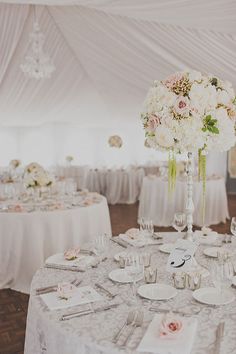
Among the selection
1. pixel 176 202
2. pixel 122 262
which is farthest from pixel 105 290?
pixel 176 202

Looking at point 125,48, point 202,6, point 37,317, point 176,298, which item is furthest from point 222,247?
point 125,48

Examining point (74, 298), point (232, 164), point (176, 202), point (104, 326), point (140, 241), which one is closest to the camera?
point (104, 326)

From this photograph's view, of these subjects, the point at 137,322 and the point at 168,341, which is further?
the point at 137,322

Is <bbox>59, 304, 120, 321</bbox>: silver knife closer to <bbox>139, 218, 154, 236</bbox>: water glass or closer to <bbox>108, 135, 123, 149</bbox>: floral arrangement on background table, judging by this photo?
<bbox>139, 218, 154, 236</bbox>: water glass

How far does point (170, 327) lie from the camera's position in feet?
5.15

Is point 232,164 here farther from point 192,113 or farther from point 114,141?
point 192,113

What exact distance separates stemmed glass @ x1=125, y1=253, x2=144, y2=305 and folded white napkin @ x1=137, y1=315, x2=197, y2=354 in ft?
1.01

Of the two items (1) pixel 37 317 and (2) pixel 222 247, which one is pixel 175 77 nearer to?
(2) pixel 222 247

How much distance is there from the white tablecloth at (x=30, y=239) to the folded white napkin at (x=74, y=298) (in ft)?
7.01

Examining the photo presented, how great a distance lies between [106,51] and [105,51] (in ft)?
0.12

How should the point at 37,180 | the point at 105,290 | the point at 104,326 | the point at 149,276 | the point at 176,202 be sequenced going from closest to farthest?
1. the point at 104,326
2. the point at 105,290
3. the point at 149,276
4. the point at 37,180
5. the point at 176,202

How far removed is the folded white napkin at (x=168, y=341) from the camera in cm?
148

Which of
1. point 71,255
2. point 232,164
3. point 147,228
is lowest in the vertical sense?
point 71,255

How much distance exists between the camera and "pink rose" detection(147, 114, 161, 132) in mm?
2195
